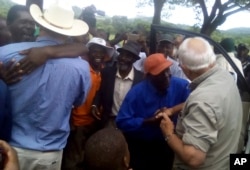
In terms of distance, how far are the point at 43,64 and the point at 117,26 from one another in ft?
68.4

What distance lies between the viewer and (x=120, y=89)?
13.5 ft

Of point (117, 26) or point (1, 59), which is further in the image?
point (117, 26)

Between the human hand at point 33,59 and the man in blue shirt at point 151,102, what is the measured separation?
3.64 feet

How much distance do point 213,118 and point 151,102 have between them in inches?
39.9

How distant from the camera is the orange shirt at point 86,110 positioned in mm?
3967

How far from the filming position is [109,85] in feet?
13.4

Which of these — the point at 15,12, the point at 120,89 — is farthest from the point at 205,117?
the point at 15,12

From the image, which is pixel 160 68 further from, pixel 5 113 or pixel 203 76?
pixel 5 113

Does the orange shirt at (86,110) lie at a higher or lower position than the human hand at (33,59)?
lower

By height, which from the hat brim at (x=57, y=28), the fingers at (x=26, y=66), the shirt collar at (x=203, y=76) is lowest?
the shirt collar at (x=203, y=76)

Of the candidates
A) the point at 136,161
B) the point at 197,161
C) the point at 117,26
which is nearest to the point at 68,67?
the point at 197,161

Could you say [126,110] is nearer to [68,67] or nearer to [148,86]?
[148,86]

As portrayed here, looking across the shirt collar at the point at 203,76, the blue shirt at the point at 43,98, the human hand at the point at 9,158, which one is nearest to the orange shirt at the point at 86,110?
the blue shirt at the point at 43,98

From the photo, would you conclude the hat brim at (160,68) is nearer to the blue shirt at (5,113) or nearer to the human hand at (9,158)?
the blue shirt at (5,113)
